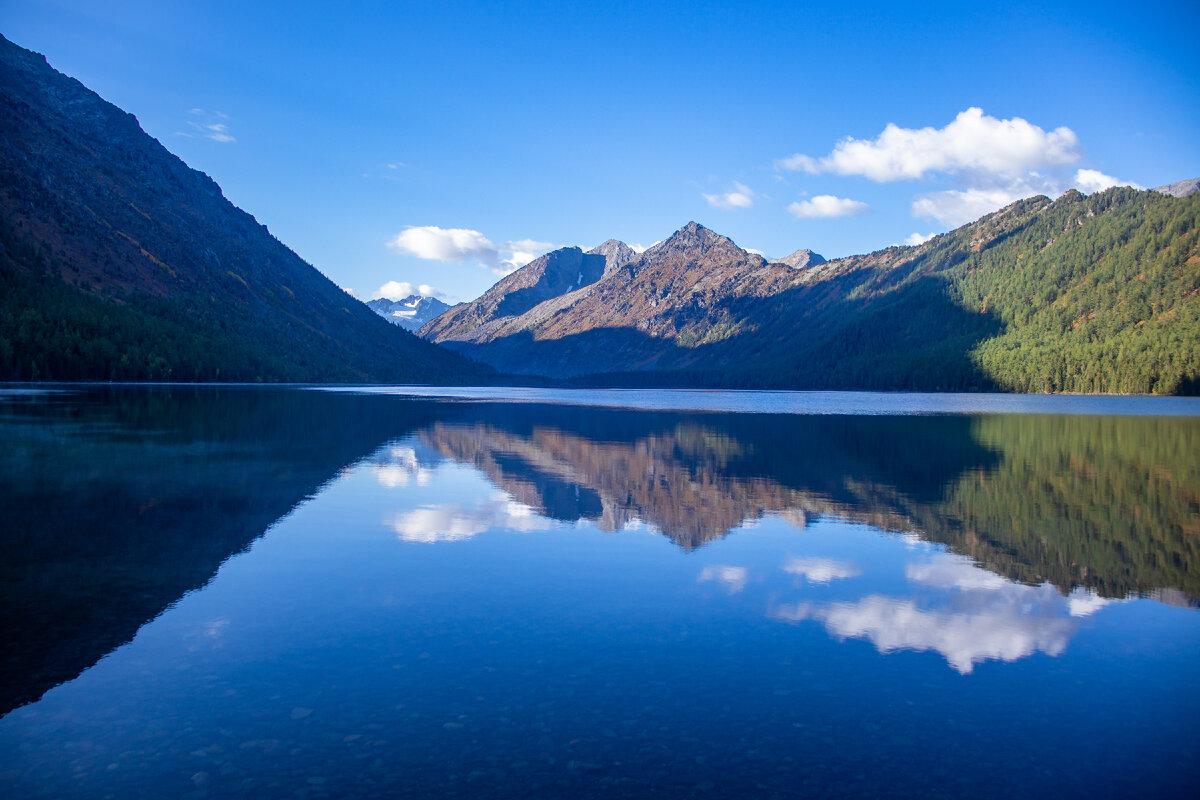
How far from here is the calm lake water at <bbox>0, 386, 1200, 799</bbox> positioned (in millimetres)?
9781

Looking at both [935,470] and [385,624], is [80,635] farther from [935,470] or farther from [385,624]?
[935,470]

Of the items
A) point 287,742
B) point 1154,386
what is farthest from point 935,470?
point 1154,386

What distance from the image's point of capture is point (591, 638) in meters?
14.7

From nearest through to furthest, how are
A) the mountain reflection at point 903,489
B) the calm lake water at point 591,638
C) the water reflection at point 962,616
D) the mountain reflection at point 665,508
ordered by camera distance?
the calm lake water at point 591,638 < the water reflection at point 962,616 < the mountain reflection at point 665,508 < the mountain reflection at point 903,489

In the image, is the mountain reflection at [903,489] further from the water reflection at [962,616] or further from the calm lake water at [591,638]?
the water reflection at [962,616]

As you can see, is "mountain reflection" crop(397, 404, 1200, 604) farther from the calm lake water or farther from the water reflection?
the water reflection

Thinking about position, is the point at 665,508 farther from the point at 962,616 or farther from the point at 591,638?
the point at 591,638

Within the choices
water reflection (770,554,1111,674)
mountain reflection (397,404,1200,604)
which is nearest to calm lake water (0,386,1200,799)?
water reflection (770,554,1111,674)

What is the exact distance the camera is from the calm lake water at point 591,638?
385 inches

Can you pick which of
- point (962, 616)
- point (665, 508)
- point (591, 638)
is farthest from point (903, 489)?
point (591, 638)

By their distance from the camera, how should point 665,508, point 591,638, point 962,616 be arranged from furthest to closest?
point 665,508 < point 962,616 < point 591,638

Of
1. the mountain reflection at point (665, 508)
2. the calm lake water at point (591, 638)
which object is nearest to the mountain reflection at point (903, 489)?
the mountain reflection at point (665, 508)

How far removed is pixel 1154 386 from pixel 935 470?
7437 inches

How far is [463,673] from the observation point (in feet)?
41.7
